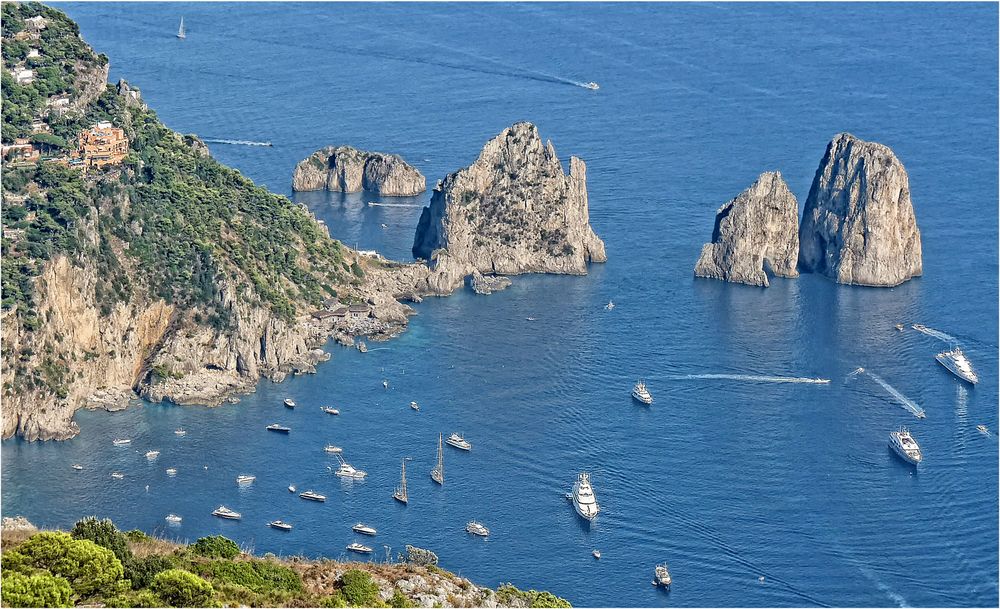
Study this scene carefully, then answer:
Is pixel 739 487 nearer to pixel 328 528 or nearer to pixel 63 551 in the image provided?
pixel 328 528

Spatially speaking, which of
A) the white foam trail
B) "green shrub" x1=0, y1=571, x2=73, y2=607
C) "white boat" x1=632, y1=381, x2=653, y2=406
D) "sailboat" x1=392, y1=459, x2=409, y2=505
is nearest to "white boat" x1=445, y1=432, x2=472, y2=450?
"sailboat" x1=392, y1=459, x2=409, y2=505

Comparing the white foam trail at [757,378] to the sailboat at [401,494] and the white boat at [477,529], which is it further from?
the white boat at [477,529]

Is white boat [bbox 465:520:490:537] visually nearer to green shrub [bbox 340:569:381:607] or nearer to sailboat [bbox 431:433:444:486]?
sailboat [bbox 431:433:444:486]

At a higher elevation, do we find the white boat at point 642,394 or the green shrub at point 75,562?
the green shrub at point 75,562

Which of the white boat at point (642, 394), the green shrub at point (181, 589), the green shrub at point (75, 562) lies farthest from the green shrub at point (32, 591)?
the white boat at point (642, 394)

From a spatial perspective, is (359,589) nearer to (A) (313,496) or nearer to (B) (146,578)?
(B) (146,578)
